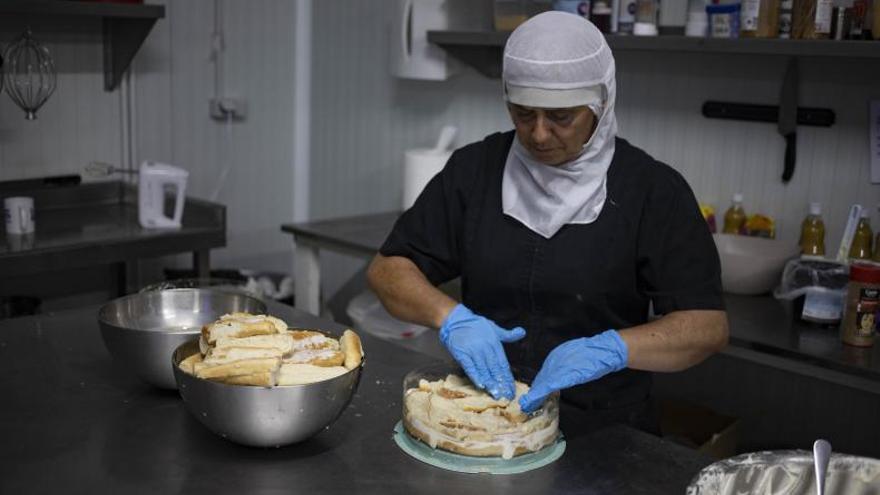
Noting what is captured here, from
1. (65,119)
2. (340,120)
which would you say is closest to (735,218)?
(340,120)

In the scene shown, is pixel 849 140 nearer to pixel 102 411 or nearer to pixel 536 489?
pixel 536 489

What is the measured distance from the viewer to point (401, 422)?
5.19 feet

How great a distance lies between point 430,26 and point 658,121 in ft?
2.85

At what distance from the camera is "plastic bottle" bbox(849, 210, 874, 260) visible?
265 centimetres

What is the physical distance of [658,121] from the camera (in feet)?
10.3

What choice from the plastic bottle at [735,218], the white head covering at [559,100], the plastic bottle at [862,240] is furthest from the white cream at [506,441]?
the plastic bottle at [735,218]

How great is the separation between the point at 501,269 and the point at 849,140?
135cm

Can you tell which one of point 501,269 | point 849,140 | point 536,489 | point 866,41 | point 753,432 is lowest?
point 753,432

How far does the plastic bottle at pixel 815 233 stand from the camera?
2744mm

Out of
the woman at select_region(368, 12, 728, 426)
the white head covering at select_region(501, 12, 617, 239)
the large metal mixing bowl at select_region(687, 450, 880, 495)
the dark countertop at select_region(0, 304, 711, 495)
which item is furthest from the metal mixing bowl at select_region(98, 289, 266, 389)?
the large metal mixing bowl at select_region(687, 450, 880, 495)

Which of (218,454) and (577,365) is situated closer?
(218,454)

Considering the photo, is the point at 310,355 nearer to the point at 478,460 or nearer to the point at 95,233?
the point at 478,460

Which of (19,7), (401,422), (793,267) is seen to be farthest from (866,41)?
(19,7)

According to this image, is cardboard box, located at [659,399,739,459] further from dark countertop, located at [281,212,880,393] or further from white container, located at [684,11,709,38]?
white container, located at [684,11,709,38]
